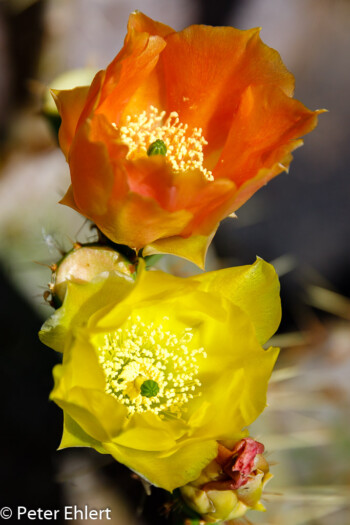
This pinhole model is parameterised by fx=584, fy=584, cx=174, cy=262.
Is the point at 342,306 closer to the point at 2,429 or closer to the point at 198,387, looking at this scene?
the point at 198,387

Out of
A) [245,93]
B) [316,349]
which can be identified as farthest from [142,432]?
[316,349]

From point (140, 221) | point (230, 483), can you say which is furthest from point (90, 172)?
point (230, 483)

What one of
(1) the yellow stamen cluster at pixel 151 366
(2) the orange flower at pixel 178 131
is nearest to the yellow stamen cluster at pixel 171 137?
(2) the orange flower at pixel 178 131

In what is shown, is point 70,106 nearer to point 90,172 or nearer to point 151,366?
point 90,172

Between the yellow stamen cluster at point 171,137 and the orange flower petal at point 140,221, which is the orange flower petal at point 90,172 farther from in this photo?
the yellow stamen cluster at point 171,137

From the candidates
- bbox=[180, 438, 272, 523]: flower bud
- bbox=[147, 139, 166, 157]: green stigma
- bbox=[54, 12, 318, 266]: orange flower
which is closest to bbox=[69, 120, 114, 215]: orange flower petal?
bbox=[54, 12, 318, 266]: orange flower

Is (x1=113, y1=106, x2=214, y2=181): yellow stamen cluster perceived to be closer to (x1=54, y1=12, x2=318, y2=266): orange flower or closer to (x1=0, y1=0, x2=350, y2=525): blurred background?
(x1=54, y1=12, x2=318, y2=266): orange flower

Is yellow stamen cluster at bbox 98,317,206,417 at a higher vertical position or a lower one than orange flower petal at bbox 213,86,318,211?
lower

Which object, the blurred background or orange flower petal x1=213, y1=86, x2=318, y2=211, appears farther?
the blurred background
